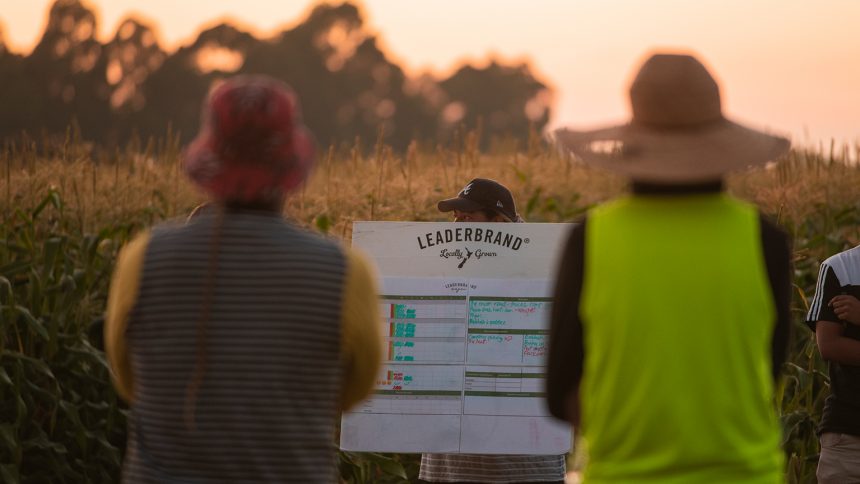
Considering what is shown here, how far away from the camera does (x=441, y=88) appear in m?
55.3

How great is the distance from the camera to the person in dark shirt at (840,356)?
5.61m

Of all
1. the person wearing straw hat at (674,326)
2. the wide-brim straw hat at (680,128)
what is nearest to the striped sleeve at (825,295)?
the wide-brim straw hat at (680,128)

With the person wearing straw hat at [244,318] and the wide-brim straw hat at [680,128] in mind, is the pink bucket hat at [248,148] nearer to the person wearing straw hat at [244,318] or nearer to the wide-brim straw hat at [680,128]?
the person wearing straw hat at [244,318]

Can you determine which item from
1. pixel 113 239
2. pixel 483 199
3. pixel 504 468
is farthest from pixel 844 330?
pixel 113 239

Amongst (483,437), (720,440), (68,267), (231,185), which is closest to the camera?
(720,440)

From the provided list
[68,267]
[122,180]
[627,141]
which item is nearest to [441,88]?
[122,180]

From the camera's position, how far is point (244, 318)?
123 inches

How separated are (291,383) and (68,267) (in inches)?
217

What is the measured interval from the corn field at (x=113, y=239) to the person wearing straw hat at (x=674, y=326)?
3880 mm

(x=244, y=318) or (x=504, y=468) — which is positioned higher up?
(x=244, y=318)

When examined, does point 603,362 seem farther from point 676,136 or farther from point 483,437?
point 483,437

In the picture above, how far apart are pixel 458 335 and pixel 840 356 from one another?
65.3 inches

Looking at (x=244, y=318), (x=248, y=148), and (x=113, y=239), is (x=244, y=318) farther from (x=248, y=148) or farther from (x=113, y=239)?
(x=113, y=239)

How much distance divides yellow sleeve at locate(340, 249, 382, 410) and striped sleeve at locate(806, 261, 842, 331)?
2.99 metres
